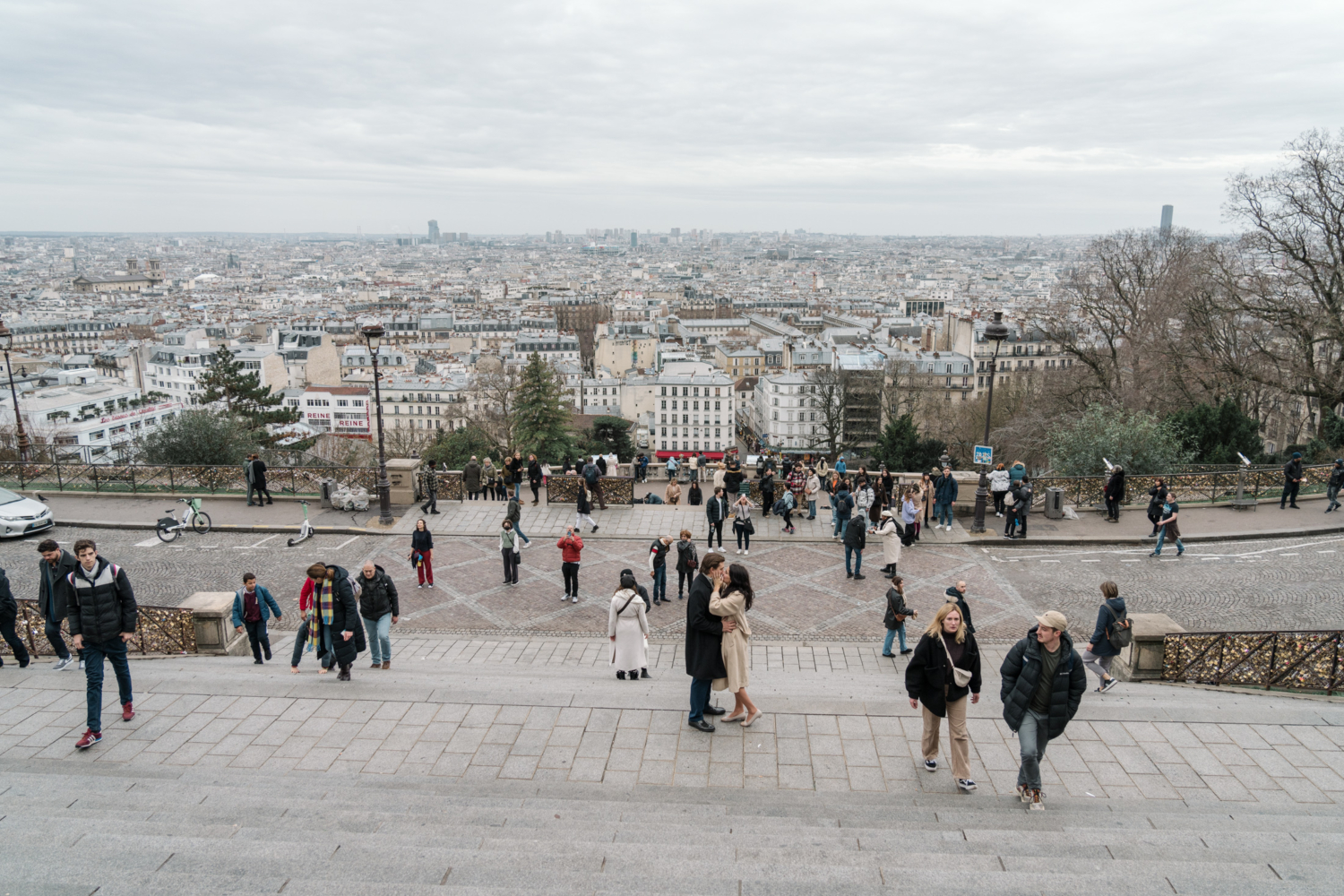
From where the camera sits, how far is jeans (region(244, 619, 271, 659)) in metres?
10.6

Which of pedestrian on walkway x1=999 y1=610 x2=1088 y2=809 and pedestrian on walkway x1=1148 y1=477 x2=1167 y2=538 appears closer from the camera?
pedestrian on walkway x1=999 y1=610 x2=1088 y2=809

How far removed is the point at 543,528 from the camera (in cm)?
1808

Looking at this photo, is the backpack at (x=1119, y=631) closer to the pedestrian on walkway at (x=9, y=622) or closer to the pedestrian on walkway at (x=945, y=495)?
the pedestrian on walkway at (x=945, y=495)

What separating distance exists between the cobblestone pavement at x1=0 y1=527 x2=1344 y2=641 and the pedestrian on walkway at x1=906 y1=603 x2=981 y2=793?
5.42 meters

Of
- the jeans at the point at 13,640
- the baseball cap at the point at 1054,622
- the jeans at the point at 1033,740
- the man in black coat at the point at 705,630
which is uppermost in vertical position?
the baseball cap at the point at 1054,622

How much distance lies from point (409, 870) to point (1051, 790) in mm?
5075

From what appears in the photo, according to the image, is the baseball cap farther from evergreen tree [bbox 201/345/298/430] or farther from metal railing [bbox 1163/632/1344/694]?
evergreen tree [bbox 201/345/298/430]

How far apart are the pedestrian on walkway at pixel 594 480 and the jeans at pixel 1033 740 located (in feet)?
40.3

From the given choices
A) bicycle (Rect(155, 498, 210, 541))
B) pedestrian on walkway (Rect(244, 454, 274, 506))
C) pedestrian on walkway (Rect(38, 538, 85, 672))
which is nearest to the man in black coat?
pedestrian on walkway (Rect(38, 538, 85, 672))

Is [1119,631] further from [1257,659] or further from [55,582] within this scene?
[55,582]

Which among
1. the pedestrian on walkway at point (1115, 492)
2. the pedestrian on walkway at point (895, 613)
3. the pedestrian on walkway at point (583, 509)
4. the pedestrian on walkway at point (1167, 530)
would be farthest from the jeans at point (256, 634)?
the pedestrian on walkway at point (1115, 492)

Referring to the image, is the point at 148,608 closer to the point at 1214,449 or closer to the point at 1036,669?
the point at 1036,669

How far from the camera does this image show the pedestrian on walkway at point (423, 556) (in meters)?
14.2

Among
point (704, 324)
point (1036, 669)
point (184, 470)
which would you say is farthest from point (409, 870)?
point (704, 324)
